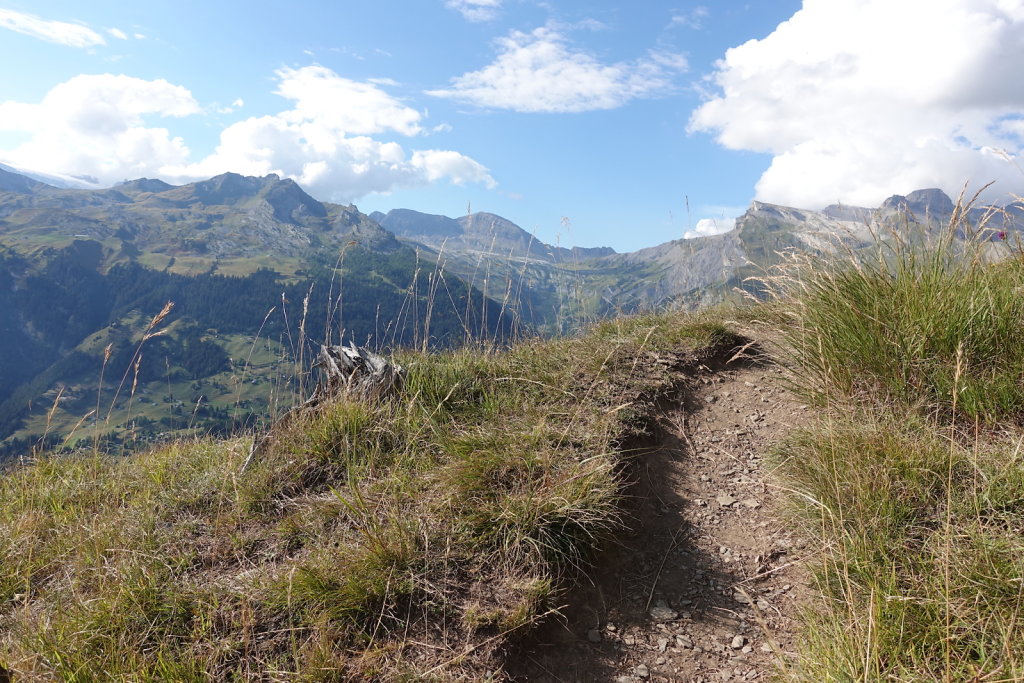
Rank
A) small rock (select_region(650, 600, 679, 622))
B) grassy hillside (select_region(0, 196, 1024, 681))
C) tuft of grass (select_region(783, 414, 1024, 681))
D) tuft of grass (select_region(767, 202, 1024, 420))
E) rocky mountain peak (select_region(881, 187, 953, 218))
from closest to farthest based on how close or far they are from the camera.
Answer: tuft of grass (select_region(783, 414, 1024, 681)) < grassy hillside (select_region(0, 196, 1024, 681)) < small rock (select_region(650, 600, 679, 622)) < tuft of grass (select_region(767, 202, 1024, 420)) < rocky mountain peak (select_region(881, 187, 953, 218))

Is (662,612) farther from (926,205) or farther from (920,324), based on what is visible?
(926,205)

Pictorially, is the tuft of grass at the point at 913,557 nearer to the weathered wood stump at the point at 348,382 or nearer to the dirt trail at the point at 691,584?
the dirt trail at the point at 691,584

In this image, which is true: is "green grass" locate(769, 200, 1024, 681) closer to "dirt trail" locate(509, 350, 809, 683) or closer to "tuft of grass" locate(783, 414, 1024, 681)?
"tuft of grass" locate(783, 414, 1024, 681)

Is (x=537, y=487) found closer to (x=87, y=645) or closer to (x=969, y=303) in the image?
(x=87, y=645)

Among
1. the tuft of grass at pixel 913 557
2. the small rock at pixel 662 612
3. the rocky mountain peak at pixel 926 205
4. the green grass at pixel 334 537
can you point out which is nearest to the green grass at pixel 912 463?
the tuft of grass at pixel 913 557

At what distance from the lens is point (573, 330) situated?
8.05 metres

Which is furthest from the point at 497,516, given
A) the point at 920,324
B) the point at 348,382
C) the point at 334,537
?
the point at 920,324

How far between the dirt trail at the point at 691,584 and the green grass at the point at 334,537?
274 mm

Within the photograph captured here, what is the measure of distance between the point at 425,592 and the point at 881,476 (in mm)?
2894

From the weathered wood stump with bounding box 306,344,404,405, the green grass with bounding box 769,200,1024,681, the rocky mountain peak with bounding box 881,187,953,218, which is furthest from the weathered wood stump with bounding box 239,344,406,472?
the rocky mountain peak with bounding box 881,187,953,218

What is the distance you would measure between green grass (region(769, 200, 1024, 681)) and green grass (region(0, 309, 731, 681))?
4.80 feet

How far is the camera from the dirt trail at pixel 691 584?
3.23 meters

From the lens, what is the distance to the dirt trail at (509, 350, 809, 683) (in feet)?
10.6

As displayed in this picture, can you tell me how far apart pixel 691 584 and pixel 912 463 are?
1.61 meters
